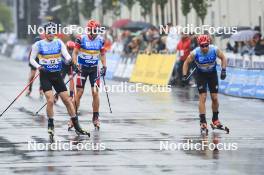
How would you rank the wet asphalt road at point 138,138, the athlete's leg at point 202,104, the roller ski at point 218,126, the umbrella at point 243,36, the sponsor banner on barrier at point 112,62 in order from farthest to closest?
the sponsor banner on barrier at point 112,62 < the umbrella at point 243,36 < the athlete's leg at point 202,104 < the roller ski at point 218,126 < the wet asphalt road at point 138,138

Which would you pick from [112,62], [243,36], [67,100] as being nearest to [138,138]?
[67,100]

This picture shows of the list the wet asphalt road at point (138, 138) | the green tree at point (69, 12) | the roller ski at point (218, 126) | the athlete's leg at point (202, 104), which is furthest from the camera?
the green tree at point (69, 12)

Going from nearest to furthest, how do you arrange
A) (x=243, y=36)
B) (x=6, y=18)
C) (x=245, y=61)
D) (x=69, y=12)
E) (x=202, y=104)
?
1. (x=202, y=104)
2. (x=245, y=61)
3. (x=243, y=36)
4. (x=69, y=12)
5. (x=6, y=18)

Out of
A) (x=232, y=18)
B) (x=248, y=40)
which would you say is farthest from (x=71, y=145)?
(x=232, y=18)

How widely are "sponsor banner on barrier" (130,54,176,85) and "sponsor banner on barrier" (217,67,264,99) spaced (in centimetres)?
432

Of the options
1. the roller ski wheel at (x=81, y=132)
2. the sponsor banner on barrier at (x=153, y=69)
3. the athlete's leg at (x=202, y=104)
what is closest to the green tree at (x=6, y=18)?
the sponsor banner on barrier at (x=153, y=69)

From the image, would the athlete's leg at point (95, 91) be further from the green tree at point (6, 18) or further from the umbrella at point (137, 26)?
the green tree at point (6, 18)

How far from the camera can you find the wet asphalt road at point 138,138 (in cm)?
1349

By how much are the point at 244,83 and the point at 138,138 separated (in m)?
11.2

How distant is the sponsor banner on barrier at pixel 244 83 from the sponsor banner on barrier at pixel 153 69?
4.32 metres

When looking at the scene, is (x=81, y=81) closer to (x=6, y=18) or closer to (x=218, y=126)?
(x=218, y=126)

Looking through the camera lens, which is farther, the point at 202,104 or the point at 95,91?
the point at 95,91

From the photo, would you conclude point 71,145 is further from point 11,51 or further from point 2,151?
point 11,51

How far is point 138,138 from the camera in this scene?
17.3 m
